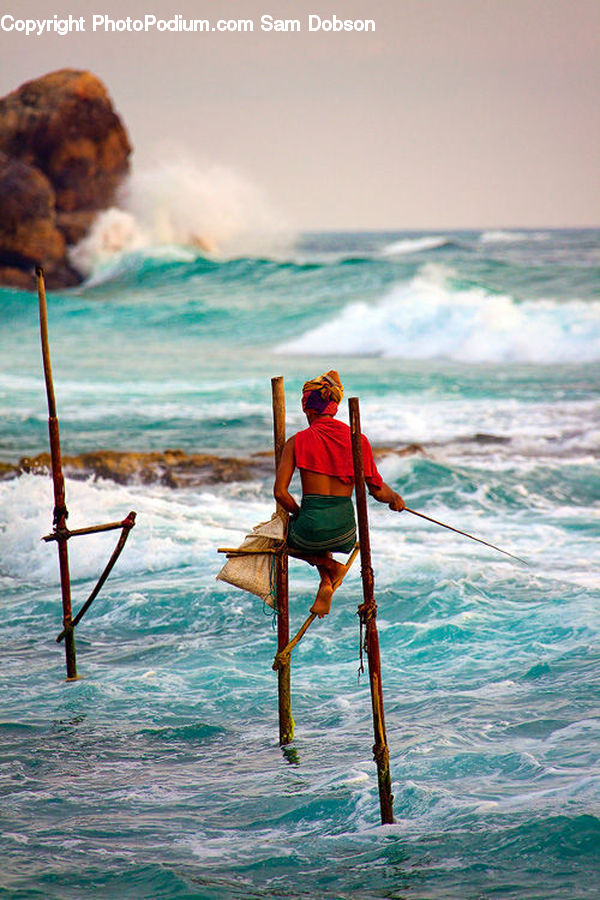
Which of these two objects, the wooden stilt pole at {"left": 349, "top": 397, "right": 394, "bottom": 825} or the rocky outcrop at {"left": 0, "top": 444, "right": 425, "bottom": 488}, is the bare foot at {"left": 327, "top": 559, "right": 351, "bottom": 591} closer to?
the wooden stilt pole at {"left": 349, "top": 397, "right": 394, "bottom": 825}

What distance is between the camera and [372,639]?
495cm

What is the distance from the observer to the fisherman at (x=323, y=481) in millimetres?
5391

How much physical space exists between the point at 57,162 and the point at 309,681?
127ft

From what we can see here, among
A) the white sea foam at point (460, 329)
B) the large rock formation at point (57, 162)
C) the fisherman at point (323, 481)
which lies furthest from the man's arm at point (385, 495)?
the large rock formation at point (57, 162)

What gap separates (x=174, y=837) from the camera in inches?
194

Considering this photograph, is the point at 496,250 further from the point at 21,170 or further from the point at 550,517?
the point at 550,517

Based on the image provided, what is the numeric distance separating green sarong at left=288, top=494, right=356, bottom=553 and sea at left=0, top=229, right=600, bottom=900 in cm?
111

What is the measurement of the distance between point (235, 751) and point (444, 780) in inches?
44.9

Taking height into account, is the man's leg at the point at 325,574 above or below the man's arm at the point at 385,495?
below

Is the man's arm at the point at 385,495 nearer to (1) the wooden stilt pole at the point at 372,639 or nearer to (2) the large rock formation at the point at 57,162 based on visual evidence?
(1) the wooden stilt pole at the point at 372,639

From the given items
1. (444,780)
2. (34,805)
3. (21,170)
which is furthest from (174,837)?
(21,170)

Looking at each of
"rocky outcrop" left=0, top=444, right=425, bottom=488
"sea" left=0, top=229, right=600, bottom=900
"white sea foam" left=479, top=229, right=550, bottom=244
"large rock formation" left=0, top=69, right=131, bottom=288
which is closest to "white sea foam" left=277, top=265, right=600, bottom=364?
"sea" left=0, top=229, right=600, bottom=900

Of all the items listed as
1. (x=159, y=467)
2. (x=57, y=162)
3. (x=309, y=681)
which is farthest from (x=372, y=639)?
(x=57, y=162)

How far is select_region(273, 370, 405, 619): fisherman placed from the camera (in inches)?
212
